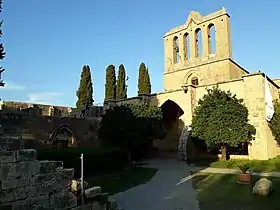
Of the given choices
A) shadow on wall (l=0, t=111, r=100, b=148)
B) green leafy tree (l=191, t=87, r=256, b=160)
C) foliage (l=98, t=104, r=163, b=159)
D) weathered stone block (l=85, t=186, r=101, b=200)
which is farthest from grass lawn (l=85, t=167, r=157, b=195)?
shadow on wall (l=0, t=111, r=100, b=148)

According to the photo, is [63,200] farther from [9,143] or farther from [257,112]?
[257,112]

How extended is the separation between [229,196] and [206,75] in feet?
68.1

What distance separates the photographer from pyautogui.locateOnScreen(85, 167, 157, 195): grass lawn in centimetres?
1096

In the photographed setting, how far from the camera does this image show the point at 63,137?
76.9ft

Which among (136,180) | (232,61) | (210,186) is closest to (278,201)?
(210,186)

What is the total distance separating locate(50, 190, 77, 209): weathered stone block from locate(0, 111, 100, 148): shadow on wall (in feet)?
46.3

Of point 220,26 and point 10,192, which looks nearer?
point 10,192

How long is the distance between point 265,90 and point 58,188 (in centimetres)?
1649

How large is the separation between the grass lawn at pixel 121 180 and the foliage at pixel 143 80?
21943mm

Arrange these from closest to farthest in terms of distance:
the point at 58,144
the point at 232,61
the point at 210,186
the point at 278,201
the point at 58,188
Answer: the point at 58,188 → the point at 278,201 → the point at 210,186 → the point at 58,144 → the point at 232,61

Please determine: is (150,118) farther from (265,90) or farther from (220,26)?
(220,26)

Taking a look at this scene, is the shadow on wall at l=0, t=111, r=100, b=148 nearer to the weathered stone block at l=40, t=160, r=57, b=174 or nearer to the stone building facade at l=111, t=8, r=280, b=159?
the stone building facade at l=111, t=8, r=280, b=159

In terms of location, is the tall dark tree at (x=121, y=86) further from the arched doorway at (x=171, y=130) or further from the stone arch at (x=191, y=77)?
the arched doorway at (x=171, y=130)

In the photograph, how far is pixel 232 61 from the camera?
27.9 metres
